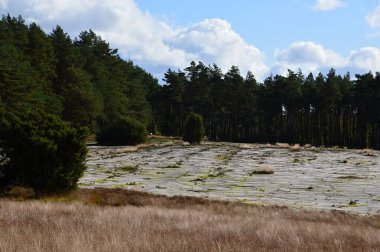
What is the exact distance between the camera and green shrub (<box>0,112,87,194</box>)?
1697 cm

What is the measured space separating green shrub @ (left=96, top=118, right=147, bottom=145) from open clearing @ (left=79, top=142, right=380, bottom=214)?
54.1 feet

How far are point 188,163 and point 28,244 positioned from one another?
28.0m

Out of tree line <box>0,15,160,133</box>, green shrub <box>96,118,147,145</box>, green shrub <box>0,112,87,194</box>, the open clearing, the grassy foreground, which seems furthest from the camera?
green shrub <box>96,118,147,145</box>

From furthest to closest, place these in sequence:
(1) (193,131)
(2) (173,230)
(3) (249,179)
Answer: (1) (193,131) < (3) (249,179) < (2) (173,230)

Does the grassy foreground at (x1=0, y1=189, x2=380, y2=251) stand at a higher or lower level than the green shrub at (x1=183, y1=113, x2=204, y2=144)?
lower

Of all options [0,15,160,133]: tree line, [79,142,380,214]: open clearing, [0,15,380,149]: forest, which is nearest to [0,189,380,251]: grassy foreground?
[79,142,380,214]: open clearing

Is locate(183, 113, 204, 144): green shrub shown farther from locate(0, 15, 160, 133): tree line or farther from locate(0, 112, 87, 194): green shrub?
locate(0, 112, 87, 194): green shrub

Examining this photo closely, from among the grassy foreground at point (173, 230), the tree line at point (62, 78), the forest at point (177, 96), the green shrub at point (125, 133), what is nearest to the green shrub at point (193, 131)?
the green shrub at point (125, 133)

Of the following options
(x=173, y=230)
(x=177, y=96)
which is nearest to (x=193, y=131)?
(x=173, y=230)

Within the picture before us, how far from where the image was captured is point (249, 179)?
26062 millimetres

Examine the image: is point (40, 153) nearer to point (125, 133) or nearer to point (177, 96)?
point (125, 133)

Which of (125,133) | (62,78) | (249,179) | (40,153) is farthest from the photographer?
(62,78)

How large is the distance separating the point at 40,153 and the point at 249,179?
41.1ft

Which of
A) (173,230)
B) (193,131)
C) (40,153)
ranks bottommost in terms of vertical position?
(173,230)
